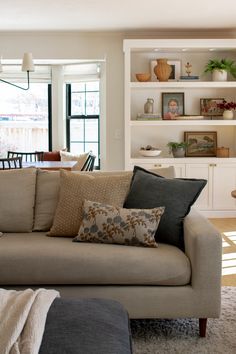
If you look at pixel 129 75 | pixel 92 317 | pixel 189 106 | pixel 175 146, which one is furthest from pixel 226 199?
pixel 92 317

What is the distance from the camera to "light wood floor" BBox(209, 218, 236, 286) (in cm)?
378

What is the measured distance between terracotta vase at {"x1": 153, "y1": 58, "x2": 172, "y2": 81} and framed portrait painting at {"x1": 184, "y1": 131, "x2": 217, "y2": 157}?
0.86m

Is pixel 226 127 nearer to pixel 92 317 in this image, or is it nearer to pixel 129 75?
pixel 129 75

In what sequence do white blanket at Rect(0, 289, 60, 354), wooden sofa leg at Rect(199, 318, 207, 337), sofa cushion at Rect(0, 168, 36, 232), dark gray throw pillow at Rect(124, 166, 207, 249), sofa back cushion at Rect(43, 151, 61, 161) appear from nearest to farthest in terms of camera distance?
white blanket at Rect(0, 289, 60, 354) → wooden sofa leg at Rect(199, 318, 207, 337) → dark gray throw pillow at Rect(124, 166, 207, 249) → sofa cushion at Rect(0, 168, 36, 232) → sofa back cushion at Rect(43, 151, 61, 161)

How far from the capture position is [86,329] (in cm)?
168

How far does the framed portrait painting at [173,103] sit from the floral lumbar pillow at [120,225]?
3.84m

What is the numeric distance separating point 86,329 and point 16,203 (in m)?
1.61

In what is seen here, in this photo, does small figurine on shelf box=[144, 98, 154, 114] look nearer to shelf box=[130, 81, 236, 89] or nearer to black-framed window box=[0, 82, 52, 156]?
shelf box=[130, 81, 236, 89]

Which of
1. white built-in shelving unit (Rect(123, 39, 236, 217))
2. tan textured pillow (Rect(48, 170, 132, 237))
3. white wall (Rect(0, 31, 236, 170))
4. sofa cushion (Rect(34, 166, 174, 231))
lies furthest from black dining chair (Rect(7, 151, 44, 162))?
tan textured pillow (Rect(48, 170, 132, 237))

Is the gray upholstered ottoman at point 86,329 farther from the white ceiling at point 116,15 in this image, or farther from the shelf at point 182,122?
the shelf at point 182,122

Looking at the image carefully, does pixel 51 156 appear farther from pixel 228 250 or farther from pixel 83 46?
pixel 228 250

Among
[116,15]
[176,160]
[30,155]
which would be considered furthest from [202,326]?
[30,155]

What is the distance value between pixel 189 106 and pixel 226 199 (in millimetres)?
1382

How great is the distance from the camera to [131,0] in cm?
486
